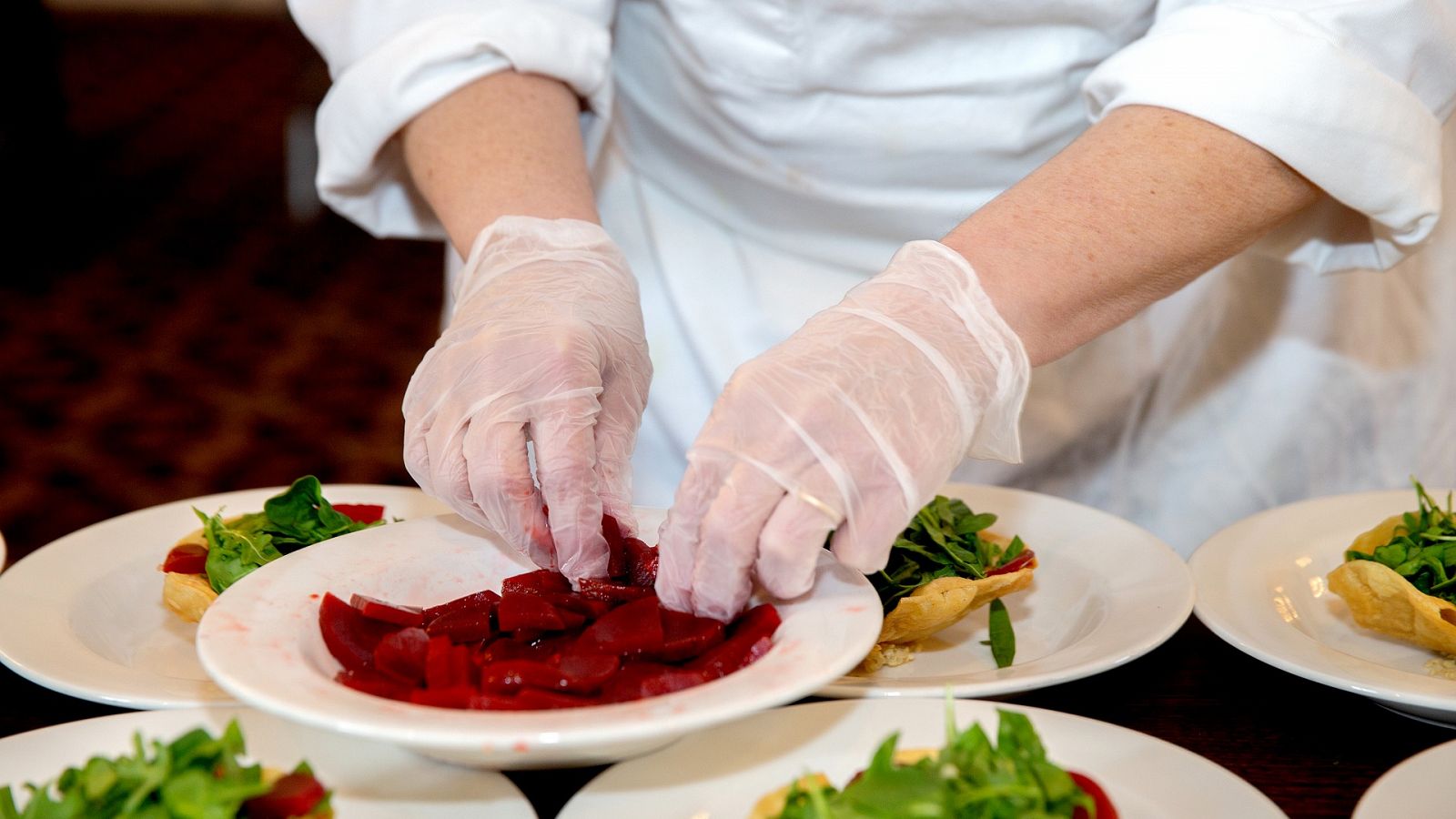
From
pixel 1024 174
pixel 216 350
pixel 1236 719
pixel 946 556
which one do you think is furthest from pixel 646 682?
pixel 216 350

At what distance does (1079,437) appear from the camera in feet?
6.26

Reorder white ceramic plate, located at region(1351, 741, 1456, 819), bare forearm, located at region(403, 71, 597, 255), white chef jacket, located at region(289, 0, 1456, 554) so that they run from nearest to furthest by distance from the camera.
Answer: white ceramic plate, located at region(1351, 741, 1456, 819), white chef jacket, located at region(289, 0, 1456, 554), bare forearm, located at region(403, 71, 597, 255)

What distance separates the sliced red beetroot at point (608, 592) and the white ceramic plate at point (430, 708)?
0.50 feet

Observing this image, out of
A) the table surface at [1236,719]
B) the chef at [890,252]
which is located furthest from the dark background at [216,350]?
the chef at [890,252]

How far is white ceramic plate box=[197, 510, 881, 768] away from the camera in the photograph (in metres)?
0.82

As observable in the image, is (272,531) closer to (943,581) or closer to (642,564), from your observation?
(642,564)

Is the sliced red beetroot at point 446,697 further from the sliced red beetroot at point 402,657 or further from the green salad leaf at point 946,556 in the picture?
the green salad leaf at point 946,556

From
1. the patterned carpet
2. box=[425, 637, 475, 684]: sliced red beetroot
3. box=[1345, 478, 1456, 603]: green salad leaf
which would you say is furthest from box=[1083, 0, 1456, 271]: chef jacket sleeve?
the patterned carpet

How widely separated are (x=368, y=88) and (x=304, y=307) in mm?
4165

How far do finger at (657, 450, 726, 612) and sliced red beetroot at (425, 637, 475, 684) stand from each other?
19cm

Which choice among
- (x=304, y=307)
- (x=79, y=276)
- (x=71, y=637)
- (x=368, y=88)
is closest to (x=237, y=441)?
(x=304, y=307)

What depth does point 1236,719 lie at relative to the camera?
1.13 m

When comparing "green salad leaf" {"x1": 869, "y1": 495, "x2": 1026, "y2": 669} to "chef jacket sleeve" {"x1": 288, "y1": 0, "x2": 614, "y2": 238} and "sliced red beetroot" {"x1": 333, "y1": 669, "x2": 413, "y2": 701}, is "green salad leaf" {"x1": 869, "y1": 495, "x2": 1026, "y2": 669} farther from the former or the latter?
"chef jacket sleeve" {"x1": 288, "y1": 0, "x2": 614, "y2": 238}

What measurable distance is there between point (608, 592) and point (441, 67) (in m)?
0.84
